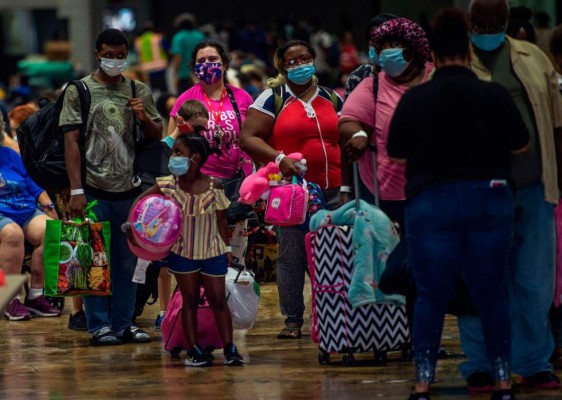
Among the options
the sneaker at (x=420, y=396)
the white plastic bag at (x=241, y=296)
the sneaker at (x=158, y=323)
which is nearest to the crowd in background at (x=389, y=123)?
the sneaker at (x=420, y=396)

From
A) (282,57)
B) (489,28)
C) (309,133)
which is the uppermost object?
(489,28)

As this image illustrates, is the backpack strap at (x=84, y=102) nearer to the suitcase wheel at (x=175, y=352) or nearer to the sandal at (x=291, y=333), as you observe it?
the suitcase wheel at (x=175, y=352)

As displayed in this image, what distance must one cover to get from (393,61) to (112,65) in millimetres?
2455

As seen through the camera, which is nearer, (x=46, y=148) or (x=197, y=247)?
(x=197, y=247)

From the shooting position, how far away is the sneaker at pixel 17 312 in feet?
39.6

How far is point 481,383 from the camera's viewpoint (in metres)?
8.12

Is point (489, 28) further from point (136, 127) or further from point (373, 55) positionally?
point (136, 127)

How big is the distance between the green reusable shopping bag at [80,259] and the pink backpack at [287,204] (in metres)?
1.23

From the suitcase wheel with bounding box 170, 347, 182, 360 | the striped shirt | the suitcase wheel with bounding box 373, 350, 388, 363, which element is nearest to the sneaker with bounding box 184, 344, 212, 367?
the suitcase wheel with bounding box 170, 347, 182, 360

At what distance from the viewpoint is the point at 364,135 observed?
27.7 ft

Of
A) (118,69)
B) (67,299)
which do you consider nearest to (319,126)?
(118,69)

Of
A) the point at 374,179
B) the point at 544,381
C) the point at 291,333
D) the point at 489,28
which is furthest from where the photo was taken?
the point at 291,333

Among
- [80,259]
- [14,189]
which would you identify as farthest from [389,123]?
[14,189]

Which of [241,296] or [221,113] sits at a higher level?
[221,113]
